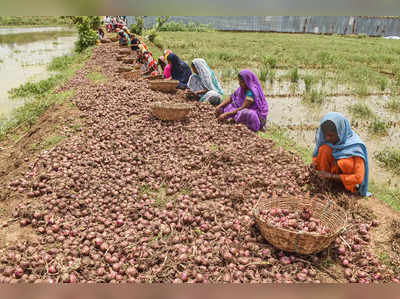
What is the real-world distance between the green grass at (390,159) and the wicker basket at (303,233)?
6.59ft

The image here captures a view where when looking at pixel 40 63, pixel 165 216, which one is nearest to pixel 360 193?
pixel 165 216

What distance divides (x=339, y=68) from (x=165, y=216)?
398 inches

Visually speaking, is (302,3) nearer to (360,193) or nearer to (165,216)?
(165,216)

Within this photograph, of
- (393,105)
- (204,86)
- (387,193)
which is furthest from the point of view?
(393,105)

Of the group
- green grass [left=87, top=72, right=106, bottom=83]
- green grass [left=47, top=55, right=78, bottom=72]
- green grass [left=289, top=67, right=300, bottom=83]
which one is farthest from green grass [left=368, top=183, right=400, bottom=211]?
green grass [left=47, top=55, right=78, bottom=72]

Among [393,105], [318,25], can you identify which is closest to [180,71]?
[393,105]

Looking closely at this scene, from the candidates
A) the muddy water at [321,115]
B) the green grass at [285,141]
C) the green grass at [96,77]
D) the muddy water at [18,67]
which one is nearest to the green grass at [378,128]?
the muddy water at [321,115]

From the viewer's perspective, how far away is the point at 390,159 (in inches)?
171

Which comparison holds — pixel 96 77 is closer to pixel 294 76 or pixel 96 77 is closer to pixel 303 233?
pixel 294 76

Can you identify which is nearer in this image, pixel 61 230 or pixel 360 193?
pixel 61 230

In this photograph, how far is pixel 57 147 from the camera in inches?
163

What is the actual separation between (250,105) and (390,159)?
7.13 feet

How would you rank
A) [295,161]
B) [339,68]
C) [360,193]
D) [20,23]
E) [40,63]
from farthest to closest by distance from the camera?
[20,23]
[40,63]
[339,68]
[295,161]
[360,193]

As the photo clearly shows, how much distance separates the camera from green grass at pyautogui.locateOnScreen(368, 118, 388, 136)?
5.41 metres
